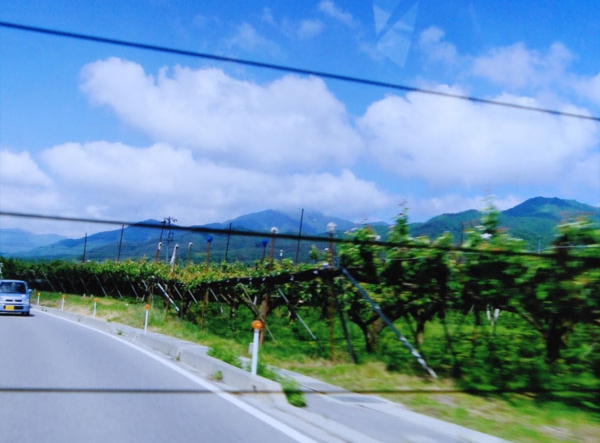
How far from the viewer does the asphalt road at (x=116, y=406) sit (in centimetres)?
666

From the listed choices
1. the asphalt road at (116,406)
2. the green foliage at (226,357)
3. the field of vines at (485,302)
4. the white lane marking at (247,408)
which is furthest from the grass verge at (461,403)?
the asphalt road at (116,406)

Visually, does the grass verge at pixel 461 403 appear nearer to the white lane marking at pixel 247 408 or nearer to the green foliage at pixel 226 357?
the green foliage at pixel 226 357

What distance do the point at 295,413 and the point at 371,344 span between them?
8234mm

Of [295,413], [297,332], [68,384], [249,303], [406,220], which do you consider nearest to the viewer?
[295,413]

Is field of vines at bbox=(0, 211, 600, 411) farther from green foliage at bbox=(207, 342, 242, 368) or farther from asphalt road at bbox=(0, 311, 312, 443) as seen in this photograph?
asphalt road at bbox=(0, 311, 312, 443)

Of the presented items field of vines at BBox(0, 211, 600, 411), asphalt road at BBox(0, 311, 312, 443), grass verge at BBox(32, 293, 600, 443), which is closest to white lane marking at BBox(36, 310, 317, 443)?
asphalt road at BBox(0, 311, 312, 443)

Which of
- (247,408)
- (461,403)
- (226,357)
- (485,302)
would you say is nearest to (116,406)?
(247,408)

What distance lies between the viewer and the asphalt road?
21.9 ft

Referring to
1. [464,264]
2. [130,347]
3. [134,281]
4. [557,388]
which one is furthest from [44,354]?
[134,281]

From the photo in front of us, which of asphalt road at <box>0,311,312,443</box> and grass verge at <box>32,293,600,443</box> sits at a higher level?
grass verge at <box>32,293,600,443</box>

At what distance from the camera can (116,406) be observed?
821 centimetres

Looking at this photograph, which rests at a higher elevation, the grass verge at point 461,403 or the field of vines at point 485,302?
the field of vines at point 485,302

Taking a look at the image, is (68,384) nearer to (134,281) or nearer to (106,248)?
(134,281)

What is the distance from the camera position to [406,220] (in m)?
13.2
